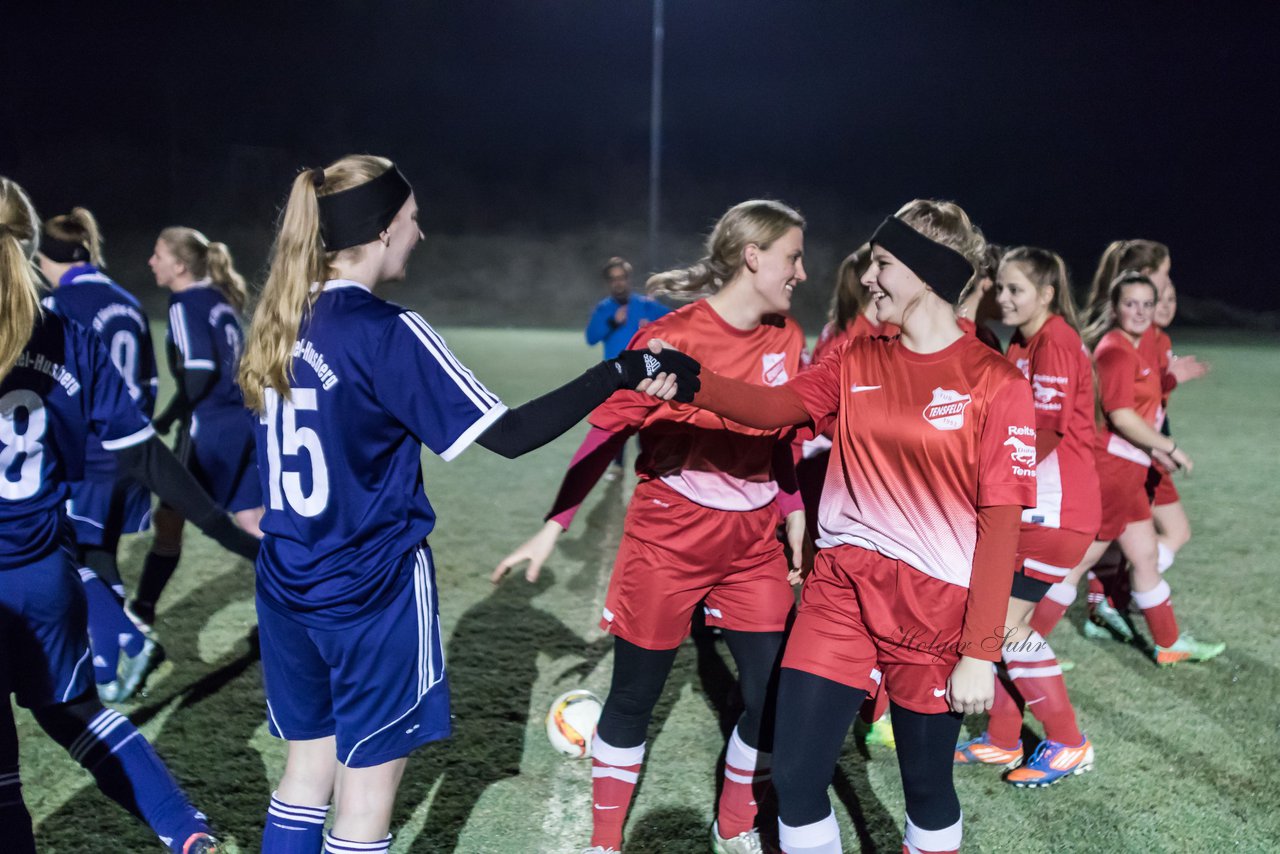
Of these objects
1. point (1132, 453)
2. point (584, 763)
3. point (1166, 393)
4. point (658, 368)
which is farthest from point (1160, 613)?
point (658, 368)

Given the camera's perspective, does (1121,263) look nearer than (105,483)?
No

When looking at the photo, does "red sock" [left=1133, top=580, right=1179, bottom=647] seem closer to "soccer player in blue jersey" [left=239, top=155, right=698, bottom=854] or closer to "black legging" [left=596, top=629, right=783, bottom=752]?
"black legging" [left=596, top=629, right=783, bottom=752]

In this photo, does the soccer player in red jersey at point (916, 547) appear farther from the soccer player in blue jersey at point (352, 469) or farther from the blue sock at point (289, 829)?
the blue sock at point (289, 829)

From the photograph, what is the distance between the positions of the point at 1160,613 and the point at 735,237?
125 inches

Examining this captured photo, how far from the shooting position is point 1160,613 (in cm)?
471

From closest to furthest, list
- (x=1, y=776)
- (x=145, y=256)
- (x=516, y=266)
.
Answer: (x=1, y=776), (x=145, y=256), (x=516, y=266)

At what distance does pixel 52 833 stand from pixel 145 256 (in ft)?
135

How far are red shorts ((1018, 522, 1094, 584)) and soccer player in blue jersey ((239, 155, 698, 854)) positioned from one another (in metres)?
1.84

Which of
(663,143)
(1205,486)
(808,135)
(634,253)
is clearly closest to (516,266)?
(634,253)

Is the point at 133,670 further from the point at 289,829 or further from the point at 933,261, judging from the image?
the point at 933,261

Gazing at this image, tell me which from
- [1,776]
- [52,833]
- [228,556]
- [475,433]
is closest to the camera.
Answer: [475,433]

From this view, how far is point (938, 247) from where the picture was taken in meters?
2.33

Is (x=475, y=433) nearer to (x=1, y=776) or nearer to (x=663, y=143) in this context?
(x=1, y=776)

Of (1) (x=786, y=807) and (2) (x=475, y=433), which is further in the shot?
(1) (x=786, y=807)
